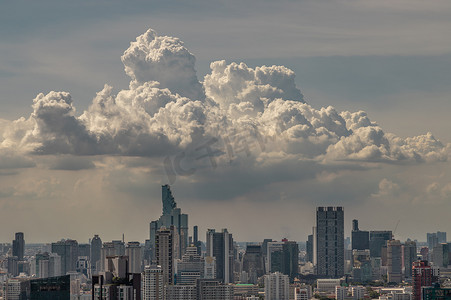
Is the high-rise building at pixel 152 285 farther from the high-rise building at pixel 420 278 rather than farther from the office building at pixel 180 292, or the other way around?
the high-rise building at pixel 420 278

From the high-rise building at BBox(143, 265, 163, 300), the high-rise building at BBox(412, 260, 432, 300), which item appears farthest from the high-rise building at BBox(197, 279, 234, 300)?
the high-rise building at BBox(412, 260, 432, 300)

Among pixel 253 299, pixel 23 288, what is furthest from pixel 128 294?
pixel 253 299

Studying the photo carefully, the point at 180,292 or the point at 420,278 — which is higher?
the point at 420,278

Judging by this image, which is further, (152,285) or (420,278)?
(420,278)

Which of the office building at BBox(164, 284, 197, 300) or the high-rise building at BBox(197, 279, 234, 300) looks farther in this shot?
the high-rise building at BBox(197, 279, 234, 300)

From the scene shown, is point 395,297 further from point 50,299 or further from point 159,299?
point 50,299

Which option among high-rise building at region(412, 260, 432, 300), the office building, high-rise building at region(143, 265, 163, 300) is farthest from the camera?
high-rise building at region(412, 260, 432, 300)

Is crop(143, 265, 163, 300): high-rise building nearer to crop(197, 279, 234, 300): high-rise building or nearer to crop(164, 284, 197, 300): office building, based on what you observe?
crop(164, 284, 197, 300): office building

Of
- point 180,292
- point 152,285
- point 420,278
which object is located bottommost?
point 180,292

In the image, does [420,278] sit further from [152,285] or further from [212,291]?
[152,285]

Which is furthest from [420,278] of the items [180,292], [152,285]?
[152,285]

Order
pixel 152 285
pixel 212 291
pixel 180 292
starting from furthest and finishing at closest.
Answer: pixel 212 291
pixel 180 292
pixel 152 285
